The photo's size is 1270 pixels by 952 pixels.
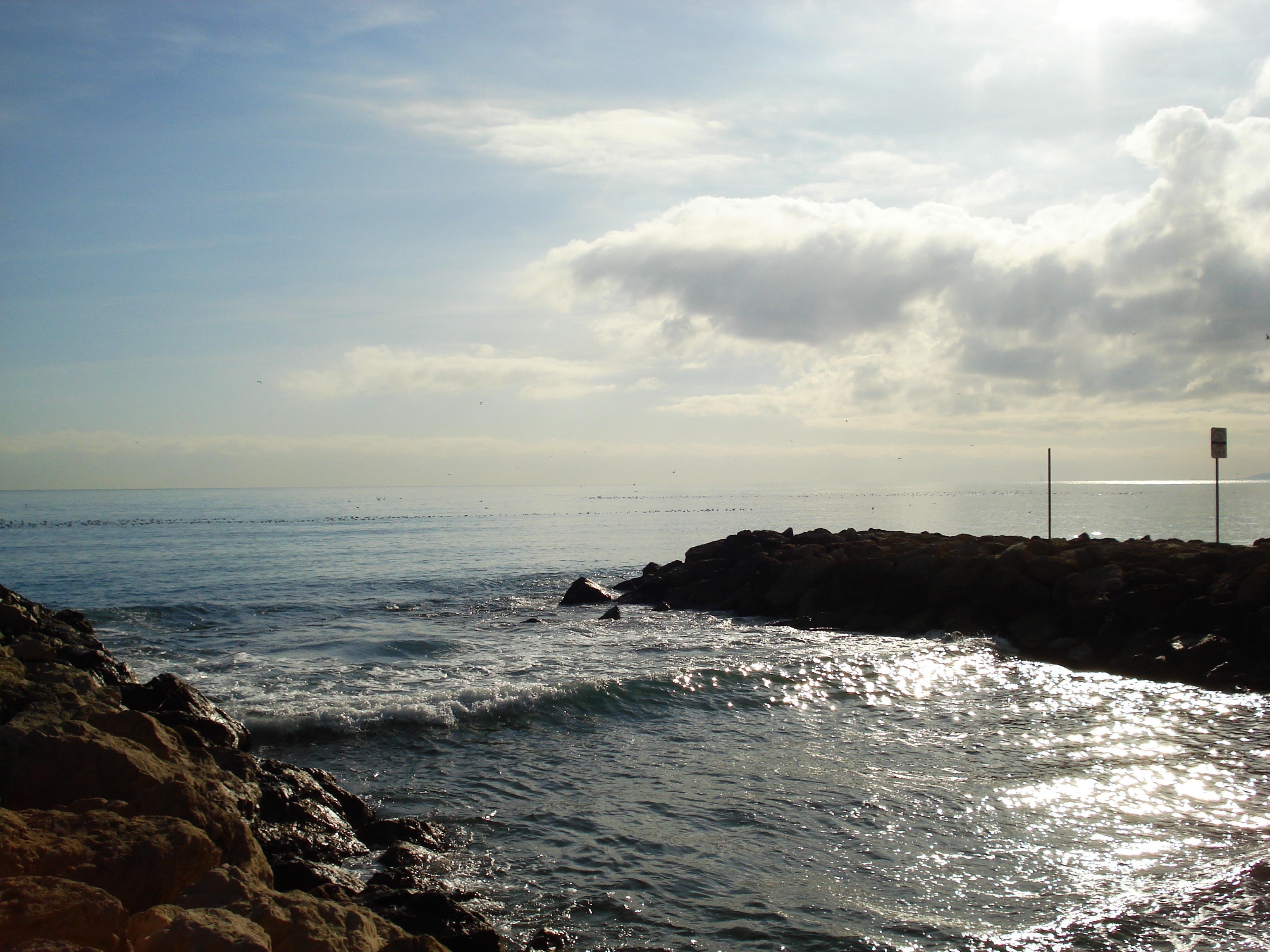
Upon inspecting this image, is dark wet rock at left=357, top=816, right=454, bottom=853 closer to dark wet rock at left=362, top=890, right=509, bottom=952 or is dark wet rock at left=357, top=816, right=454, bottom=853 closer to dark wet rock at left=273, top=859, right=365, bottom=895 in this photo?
dark wet rock at left=273, top=859, right=365, bottom=895

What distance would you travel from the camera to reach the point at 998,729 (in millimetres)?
10609

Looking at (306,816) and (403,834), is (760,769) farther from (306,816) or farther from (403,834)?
(306,816)

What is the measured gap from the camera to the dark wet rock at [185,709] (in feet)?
25.8

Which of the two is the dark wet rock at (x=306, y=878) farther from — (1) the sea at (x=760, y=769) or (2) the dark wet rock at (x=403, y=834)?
(2) the dark wet rock at (x=403, y=834)

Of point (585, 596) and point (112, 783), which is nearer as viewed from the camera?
point (112, 783)

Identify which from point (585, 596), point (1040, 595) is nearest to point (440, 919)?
point (1040, 595)

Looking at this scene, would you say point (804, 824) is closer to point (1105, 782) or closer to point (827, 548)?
point (1105, 782)

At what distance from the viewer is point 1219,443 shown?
22969mm

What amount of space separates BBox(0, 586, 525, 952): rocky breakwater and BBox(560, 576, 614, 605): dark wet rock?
16.5 m

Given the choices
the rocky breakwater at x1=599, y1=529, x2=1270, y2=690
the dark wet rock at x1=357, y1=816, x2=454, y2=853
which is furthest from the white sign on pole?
the dark wet rock at x1=357, y1=816, x2=454, y2=853

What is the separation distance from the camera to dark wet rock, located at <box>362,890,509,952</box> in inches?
201

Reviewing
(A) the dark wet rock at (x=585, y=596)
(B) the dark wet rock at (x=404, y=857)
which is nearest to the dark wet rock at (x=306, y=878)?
(B) the dark wet rock at (x=404, y=857)

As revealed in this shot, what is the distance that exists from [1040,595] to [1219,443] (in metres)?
10.4

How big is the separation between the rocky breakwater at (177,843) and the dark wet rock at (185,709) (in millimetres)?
22
